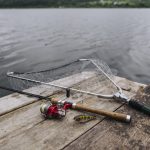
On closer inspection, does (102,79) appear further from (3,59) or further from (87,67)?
(3,59)

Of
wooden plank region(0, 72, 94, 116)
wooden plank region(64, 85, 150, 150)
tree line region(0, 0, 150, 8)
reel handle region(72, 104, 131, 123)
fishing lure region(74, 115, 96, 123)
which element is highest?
tree line region(0, 0, 150, 8)

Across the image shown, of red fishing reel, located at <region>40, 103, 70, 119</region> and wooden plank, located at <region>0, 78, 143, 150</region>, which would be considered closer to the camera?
wooden plank, located at <region>0, 78, 143, 150</region>

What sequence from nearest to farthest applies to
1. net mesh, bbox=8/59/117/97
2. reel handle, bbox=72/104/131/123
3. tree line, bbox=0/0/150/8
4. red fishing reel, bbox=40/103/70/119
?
reel handle, bbox=72/104/131/123 → red fishing reel, bbox=40/103/70/119 → net mesh, bbox=8/59/117/97 → tree line, bbox=0/0/150/8

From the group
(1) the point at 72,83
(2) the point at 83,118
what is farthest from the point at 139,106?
(1) the point at 72,83

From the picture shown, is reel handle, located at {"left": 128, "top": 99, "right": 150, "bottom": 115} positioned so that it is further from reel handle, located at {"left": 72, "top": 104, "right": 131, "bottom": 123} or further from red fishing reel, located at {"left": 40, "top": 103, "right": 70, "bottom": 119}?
red fishing reel, located at {"left": 40, "top": 103, "right": 70, "bottom": 119}

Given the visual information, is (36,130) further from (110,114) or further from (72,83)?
(72,83)

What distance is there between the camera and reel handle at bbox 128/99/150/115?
495 cm

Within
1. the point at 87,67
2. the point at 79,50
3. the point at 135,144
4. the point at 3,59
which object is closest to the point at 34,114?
the point at 135,144

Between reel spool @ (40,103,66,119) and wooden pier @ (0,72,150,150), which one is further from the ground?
reel spool @ (40,103,66,119)

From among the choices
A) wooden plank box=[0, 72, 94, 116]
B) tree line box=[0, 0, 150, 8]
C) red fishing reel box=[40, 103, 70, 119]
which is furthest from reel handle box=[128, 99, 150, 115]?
tree line box=[0, 0, 150, 8]

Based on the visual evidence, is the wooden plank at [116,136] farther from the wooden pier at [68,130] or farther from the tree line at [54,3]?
the tree line at [54,3]

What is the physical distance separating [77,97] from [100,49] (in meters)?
18.1

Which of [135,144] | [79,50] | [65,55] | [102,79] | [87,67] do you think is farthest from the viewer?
[79,50]

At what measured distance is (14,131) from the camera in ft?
14.6
